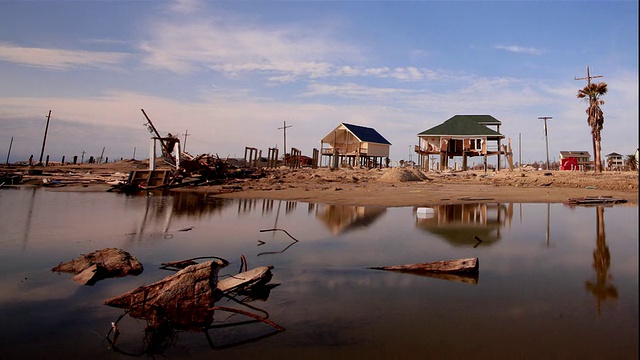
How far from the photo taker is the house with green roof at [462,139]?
124ft

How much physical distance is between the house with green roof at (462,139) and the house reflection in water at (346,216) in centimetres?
2609

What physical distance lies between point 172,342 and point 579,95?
127ft

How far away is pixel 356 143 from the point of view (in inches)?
1847

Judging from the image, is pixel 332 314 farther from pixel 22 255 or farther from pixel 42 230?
pixel 42 230

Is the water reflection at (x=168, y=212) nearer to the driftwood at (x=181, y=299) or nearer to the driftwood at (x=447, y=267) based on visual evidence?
the driftwood at (x=181, y=299)

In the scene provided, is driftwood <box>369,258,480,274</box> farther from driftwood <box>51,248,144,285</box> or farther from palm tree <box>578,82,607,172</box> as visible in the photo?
palm tree <box>578,82,607,172</box>

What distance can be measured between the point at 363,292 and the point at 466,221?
703 centimetres

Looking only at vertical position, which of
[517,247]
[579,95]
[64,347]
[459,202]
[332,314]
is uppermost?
[579,95]

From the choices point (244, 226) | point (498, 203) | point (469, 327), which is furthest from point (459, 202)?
point (469, 327)

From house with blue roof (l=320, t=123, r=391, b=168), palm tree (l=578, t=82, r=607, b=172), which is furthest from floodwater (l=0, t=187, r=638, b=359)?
house with blue roof (l=320, t=123, r=391, b=168)

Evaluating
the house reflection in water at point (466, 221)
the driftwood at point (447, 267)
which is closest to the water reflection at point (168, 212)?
the driftwood at point (447, 267)

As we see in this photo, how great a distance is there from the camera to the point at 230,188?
2614 cm

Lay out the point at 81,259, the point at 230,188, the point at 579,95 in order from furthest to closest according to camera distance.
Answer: the point at 579,95 < the point at 230,188 < the point at 81,259

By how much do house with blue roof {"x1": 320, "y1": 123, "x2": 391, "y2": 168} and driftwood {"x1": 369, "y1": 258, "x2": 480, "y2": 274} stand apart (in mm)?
37433
